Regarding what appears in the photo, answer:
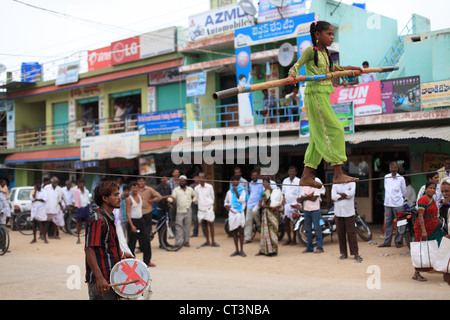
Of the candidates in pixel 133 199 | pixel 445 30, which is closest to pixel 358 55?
pixel 445 30

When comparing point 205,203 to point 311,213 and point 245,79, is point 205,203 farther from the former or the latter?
point 245,79

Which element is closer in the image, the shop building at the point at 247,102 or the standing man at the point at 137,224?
the standing man at the point at 137,224

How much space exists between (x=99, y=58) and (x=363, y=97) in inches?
497

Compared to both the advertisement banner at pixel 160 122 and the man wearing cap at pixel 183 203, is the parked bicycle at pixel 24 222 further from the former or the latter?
the man wearing cap at pixel 183 203

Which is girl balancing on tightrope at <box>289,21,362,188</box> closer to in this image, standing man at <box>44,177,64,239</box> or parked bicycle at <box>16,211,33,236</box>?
standing man at <box>44,177,64,239</box>

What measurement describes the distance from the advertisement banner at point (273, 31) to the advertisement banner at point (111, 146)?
18.0 ft

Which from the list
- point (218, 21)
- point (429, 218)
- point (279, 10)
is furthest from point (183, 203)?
point (218, 21)

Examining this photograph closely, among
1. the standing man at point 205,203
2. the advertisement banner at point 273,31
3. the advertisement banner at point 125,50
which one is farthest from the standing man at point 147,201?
the advertisement banner at point 125,50

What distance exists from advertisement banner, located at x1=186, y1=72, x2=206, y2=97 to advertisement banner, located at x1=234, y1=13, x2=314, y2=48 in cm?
182

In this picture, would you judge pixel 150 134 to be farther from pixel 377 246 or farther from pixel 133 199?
pixel 377 246

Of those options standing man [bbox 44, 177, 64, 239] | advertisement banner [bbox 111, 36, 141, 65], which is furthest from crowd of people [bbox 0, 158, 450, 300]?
advertisement banner [bbox 111, 36, 141, 65]

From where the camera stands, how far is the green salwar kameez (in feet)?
15.3

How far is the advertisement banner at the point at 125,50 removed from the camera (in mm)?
20297

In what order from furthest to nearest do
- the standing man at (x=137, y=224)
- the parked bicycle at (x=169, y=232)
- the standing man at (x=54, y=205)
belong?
1. the standing man at (x=54, y=205)
2. the parked bicycle at (x=169, y=232)
3. the standing man at (x=137, y=224)
